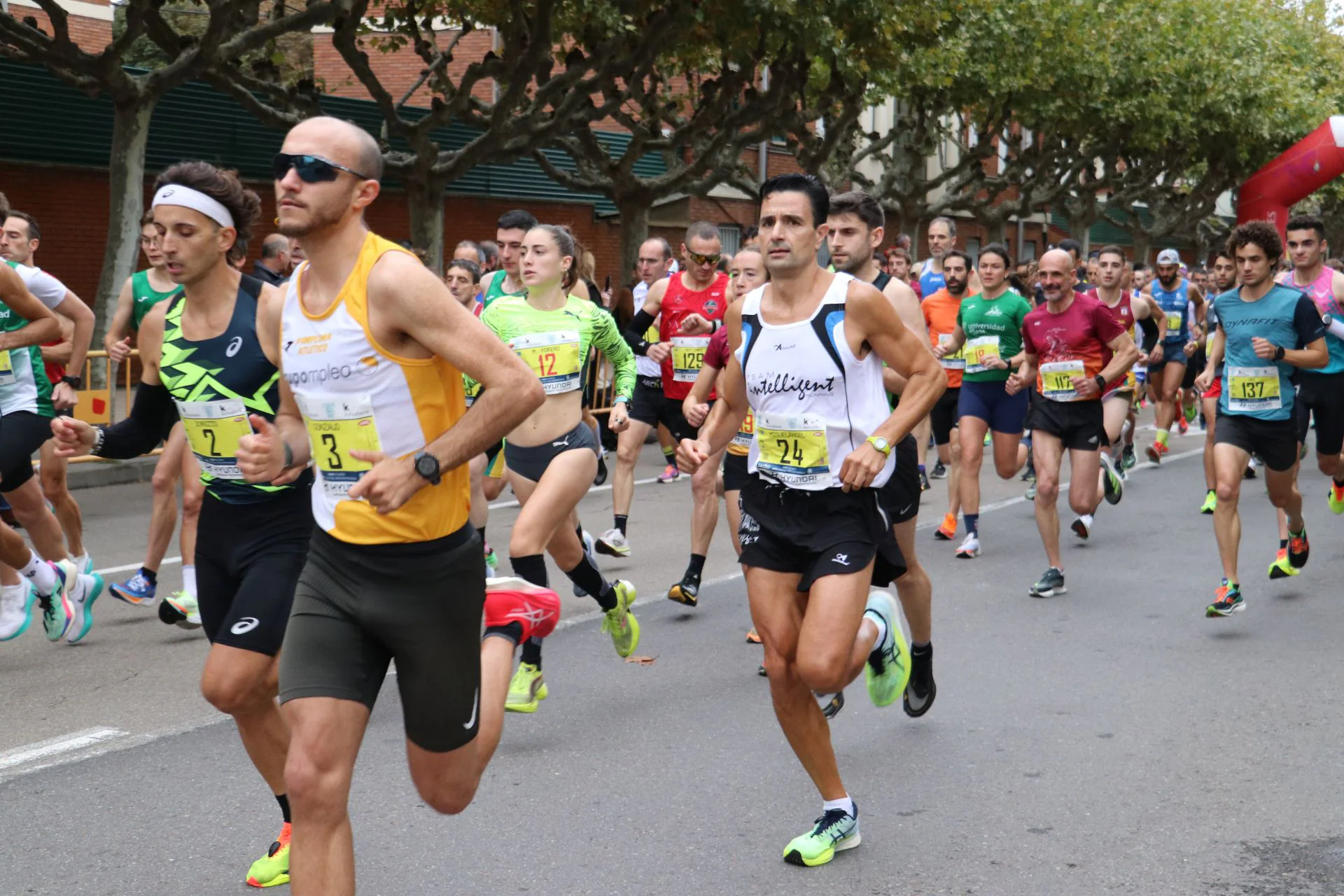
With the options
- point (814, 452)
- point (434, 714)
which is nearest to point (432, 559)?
point (434, 714)

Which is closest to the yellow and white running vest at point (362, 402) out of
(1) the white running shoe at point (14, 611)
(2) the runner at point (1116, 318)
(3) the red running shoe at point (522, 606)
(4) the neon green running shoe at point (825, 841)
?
(3) the red running shoe at point (522, 606)

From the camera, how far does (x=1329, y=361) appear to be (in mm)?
9016

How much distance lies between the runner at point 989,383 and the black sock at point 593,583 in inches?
159

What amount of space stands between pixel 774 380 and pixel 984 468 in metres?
10.5

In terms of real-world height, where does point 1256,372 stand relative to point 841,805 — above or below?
above

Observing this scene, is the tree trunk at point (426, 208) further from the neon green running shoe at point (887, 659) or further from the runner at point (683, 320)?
the neon green running shoe at point (887, 659)

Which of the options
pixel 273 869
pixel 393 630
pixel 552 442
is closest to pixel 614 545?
pixel 552 442

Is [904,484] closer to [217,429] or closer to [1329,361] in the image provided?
[217,429]

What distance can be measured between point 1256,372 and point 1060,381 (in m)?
1.55

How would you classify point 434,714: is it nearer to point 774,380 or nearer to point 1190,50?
point 774,380

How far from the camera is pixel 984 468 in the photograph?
14945mm

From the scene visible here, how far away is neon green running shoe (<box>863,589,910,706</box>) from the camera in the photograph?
5.06 metres

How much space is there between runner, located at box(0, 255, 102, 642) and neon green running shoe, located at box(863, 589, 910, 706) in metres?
3.87

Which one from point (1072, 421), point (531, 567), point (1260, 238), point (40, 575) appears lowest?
point (40, 575)
